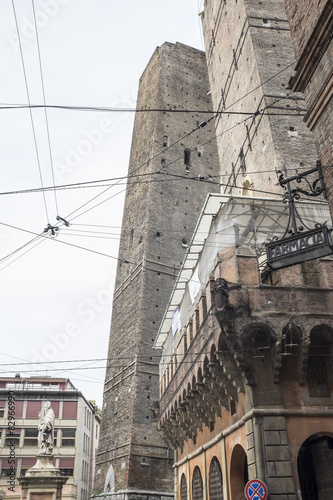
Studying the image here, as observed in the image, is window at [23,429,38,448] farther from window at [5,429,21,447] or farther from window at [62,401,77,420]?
window at [62,401,77,420]

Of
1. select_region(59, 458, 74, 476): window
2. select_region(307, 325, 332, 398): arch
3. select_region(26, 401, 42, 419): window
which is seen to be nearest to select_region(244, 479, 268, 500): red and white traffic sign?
select_region(307, 325, 332, 398): arch

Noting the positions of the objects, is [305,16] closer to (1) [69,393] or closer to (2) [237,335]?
(2) [237,335]

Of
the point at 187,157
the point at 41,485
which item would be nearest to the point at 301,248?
the point at 41,485

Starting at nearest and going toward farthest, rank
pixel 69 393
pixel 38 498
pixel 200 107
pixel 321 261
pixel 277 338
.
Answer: pixel 277 338, pixel 321 261, pixel 38 498, pixel 200 107, pixel 69 393

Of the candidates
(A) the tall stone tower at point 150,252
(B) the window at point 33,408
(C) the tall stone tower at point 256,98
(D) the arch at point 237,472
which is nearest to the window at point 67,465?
(B) the window at point 33,408

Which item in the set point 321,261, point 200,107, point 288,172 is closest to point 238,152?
point 288,172

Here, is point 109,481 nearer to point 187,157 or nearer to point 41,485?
point 41,485

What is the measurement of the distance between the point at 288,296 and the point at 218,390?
274 cm

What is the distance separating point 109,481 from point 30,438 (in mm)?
15061

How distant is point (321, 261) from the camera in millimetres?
9484

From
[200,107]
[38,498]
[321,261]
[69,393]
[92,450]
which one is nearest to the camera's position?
[321,261]

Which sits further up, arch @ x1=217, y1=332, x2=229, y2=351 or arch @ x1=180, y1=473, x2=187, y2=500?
arch @ x1=217, y1=332, x2=229, y2=351

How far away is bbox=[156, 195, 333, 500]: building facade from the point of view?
8.46 metres

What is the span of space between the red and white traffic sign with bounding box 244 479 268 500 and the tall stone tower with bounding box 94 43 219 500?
9.15 meters
